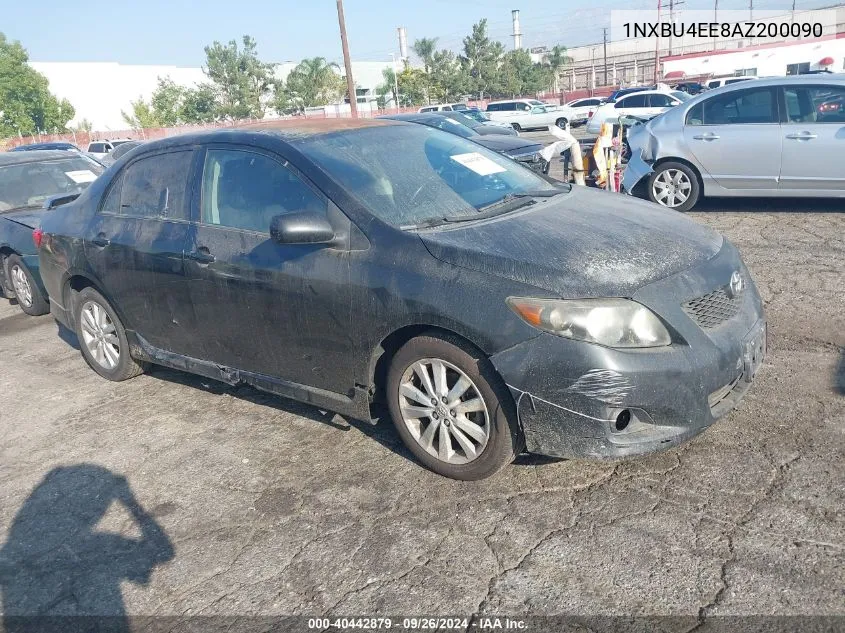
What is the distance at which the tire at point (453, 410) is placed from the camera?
317 cm

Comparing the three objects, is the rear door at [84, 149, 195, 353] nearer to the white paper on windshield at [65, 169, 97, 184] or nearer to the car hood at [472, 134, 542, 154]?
the white paper on windshield at [65, 169, 97, 184]

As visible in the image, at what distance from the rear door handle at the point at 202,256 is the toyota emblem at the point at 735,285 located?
2.76 m

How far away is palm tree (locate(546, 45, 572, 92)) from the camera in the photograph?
71.1m

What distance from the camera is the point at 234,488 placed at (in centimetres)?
368

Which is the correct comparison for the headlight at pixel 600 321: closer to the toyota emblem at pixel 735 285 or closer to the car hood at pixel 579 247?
the car hood at pixel 579 247

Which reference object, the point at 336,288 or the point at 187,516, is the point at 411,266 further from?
the point at 187,516

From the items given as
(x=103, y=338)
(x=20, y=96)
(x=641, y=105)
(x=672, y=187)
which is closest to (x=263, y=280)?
(x=103, y=338)

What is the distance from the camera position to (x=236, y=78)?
63.8 m

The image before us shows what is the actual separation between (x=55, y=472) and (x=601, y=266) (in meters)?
3.21

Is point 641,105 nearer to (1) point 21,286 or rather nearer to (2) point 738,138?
(2) point 738,138

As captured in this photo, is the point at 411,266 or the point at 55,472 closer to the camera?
the point at 411,266

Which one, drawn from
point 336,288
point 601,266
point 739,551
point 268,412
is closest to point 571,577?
point 739,551

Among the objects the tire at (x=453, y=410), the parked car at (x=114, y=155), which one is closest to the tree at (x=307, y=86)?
the parked car at (x=114, y=155)

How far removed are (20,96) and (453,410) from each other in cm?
6142
